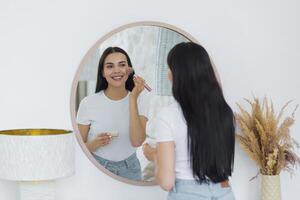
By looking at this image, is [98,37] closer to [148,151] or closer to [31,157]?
[148,151]

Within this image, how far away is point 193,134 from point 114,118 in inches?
25.7

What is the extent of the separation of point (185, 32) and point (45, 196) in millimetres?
1060

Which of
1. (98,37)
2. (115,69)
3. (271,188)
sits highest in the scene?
(98,37)

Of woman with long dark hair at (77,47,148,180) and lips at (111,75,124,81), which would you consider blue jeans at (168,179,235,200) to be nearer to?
woman with long dark hair at (77,47,148,180)

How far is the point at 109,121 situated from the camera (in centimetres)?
246

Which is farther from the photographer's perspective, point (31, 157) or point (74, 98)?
point (74, 98)

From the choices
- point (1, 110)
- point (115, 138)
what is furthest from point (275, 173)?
point (1, 110)

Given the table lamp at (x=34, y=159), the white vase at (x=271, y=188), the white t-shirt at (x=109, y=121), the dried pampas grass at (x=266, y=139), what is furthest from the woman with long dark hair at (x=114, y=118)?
the white vase at (x=271, y=188)

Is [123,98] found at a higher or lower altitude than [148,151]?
higher

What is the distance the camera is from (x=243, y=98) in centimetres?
267

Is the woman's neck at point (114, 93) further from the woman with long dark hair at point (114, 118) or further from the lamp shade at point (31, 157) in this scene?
the lamp shade at point (31, 157)

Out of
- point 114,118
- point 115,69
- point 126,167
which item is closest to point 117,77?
point 115,69

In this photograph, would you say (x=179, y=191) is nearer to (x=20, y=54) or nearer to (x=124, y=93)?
(x=124, y=93)

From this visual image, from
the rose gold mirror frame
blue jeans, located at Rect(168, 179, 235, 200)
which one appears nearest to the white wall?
the rose gold mirror frame
